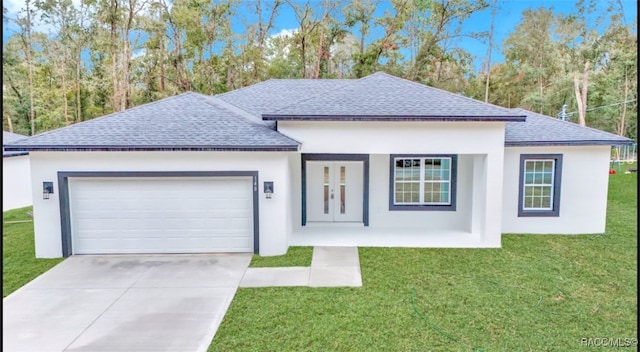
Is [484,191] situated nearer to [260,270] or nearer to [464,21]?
[260,270]

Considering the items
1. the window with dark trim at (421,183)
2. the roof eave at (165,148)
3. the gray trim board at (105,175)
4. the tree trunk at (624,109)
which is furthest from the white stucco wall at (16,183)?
the tree trunk at (624,109)

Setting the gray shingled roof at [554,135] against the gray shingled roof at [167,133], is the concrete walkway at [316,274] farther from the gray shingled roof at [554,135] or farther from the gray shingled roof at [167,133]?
the gray shingled roof at [554,135]

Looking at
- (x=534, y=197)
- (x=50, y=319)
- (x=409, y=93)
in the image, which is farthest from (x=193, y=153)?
(x=534, y=197)

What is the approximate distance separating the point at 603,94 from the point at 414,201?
34.3 m

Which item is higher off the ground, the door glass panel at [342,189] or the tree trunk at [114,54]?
the tree trunk at [114,54]

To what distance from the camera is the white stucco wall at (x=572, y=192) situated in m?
10.3

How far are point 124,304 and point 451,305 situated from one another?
5615 mm

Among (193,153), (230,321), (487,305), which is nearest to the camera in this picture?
(230,321)

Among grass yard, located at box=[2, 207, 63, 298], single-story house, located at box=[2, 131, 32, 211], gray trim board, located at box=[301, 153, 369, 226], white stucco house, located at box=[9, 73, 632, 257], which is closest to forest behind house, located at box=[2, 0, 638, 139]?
single-story house, located at box=[2, 131, 32, 211]

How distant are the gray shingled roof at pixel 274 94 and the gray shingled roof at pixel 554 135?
530cm

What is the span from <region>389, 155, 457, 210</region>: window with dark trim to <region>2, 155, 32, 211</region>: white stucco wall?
14.6 metres

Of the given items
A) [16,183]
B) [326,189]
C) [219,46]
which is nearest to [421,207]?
[326,189]

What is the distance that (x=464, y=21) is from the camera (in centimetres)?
2839

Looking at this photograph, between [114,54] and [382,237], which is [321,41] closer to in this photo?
[114,54]
